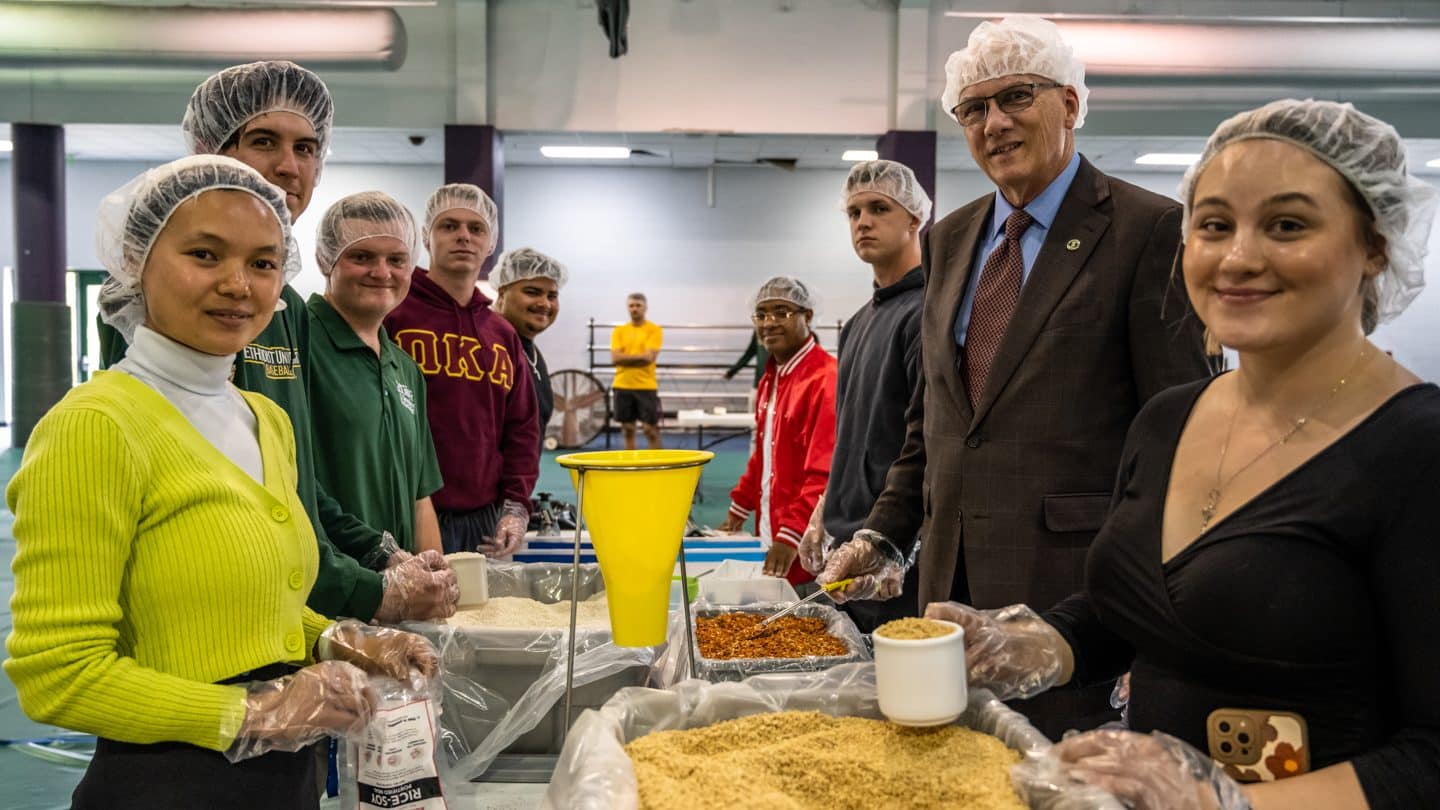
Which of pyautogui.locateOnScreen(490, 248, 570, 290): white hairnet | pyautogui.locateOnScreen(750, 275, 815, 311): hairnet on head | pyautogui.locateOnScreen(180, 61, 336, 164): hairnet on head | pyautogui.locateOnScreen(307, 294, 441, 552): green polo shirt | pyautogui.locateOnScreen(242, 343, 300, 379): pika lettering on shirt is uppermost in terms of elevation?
pyautogui.locateOnScreen(180, 61, 336, 164): hairnet on head

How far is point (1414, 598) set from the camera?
34.8 inches

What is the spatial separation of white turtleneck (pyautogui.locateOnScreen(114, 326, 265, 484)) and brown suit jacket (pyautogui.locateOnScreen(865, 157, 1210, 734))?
1122mm

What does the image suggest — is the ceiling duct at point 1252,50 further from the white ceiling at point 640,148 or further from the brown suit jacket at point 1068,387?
the brown suit jacket at point 1068,387

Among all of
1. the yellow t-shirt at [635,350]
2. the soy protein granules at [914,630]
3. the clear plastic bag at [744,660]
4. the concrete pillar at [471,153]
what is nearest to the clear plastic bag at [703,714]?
the soy protein granules at [914,630]

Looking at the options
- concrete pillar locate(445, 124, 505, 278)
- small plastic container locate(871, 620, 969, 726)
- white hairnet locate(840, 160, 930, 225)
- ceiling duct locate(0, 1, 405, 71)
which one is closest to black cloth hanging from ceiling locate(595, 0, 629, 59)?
concrete pillar locate(445, 124, 505, 278)

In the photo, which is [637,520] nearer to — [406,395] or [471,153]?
[406,395]

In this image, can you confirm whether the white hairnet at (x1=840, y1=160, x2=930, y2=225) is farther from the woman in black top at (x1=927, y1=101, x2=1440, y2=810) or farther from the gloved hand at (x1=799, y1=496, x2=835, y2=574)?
the woman in black top at (x1=927, y1=101, x2=1440, y2=810)

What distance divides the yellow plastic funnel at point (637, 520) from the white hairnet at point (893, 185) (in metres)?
1.90

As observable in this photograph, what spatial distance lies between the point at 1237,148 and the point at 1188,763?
657 mm

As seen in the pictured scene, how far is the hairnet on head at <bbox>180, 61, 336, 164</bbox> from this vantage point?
1.87 metres

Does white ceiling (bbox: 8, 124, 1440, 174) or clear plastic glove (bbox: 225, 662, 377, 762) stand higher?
white ceiling (bbox: 8, 124, 1440, 174)

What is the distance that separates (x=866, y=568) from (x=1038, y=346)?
1.84 ft

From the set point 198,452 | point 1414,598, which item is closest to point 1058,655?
point 1414,598

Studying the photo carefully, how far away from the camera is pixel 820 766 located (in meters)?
1.00
